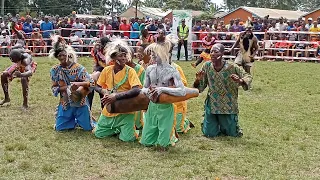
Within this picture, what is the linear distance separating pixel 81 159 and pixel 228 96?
2.53 m

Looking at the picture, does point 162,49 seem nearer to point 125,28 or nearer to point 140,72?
point 140,72

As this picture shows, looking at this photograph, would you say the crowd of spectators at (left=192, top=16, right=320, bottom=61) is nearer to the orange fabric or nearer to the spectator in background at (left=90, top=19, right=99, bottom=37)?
the spectator in background at (left=90, top=19, right=99, bottom=37)

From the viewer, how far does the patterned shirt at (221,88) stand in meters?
7.66

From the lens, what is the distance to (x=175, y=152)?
6898 mm

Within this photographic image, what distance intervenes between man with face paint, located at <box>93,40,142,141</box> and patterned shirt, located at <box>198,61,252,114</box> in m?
1.13

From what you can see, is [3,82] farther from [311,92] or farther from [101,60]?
[311,92]

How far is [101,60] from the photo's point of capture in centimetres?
905

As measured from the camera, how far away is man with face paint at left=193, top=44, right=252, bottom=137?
7605 millimetres

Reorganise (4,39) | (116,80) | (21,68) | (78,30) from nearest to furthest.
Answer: (116,80)
(21,68)
(4,39)
(78,30)

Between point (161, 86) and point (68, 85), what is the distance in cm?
173

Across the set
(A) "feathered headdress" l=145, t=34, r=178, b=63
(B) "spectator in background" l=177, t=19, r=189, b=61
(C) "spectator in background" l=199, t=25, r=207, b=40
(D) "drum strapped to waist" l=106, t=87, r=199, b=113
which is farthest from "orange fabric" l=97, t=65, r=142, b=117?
(C) "spectator in background" l=199, t=25, r=207, b=40

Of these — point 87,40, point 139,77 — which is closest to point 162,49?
point 139,77

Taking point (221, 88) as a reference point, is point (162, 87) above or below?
above

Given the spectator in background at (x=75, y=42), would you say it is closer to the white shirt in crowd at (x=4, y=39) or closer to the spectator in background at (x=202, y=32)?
the white shirt in crowd at (x=4, y=39)
